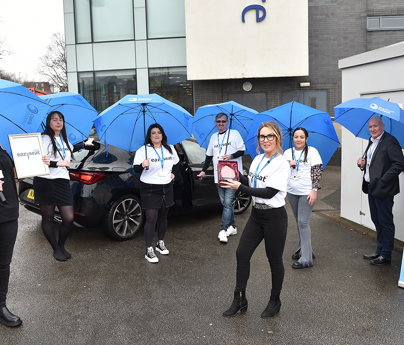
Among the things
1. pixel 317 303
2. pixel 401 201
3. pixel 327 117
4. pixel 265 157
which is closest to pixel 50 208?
pixel 265 157

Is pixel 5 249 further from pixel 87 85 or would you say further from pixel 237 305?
pixel 87 85

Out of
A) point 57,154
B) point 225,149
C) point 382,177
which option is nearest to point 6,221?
point 57,154

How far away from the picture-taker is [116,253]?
207 inches

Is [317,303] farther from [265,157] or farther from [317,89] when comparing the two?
[317,89]

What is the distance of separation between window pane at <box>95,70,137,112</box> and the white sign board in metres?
3.04

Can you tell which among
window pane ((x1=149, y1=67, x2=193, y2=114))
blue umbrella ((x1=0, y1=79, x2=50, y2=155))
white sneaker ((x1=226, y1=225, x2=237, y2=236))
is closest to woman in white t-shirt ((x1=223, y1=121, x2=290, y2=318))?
blue umbrella ((x1=0, y1=79, x2=50, y2=155))

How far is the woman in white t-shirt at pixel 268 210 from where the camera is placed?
3.31 meters

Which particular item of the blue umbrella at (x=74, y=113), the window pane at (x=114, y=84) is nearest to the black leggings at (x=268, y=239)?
the blue umbrella at (x=74, y=113)

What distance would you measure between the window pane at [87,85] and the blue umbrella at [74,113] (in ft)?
36.6

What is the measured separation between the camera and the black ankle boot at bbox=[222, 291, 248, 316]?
3.58 meters

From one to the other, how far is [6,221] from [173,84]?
12758mm

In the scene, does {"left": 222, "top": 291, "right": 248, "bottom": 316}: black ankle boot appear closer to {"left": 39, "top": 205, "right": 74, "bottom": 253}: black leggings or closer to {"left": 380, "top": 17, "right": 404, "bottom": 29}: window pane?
{"left": 39, "top": 205, "right": 74, "bottom": 253}: black leggings

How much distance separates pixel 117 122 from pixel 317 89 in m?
11.3

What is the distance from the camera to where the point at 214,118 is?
227 inches
